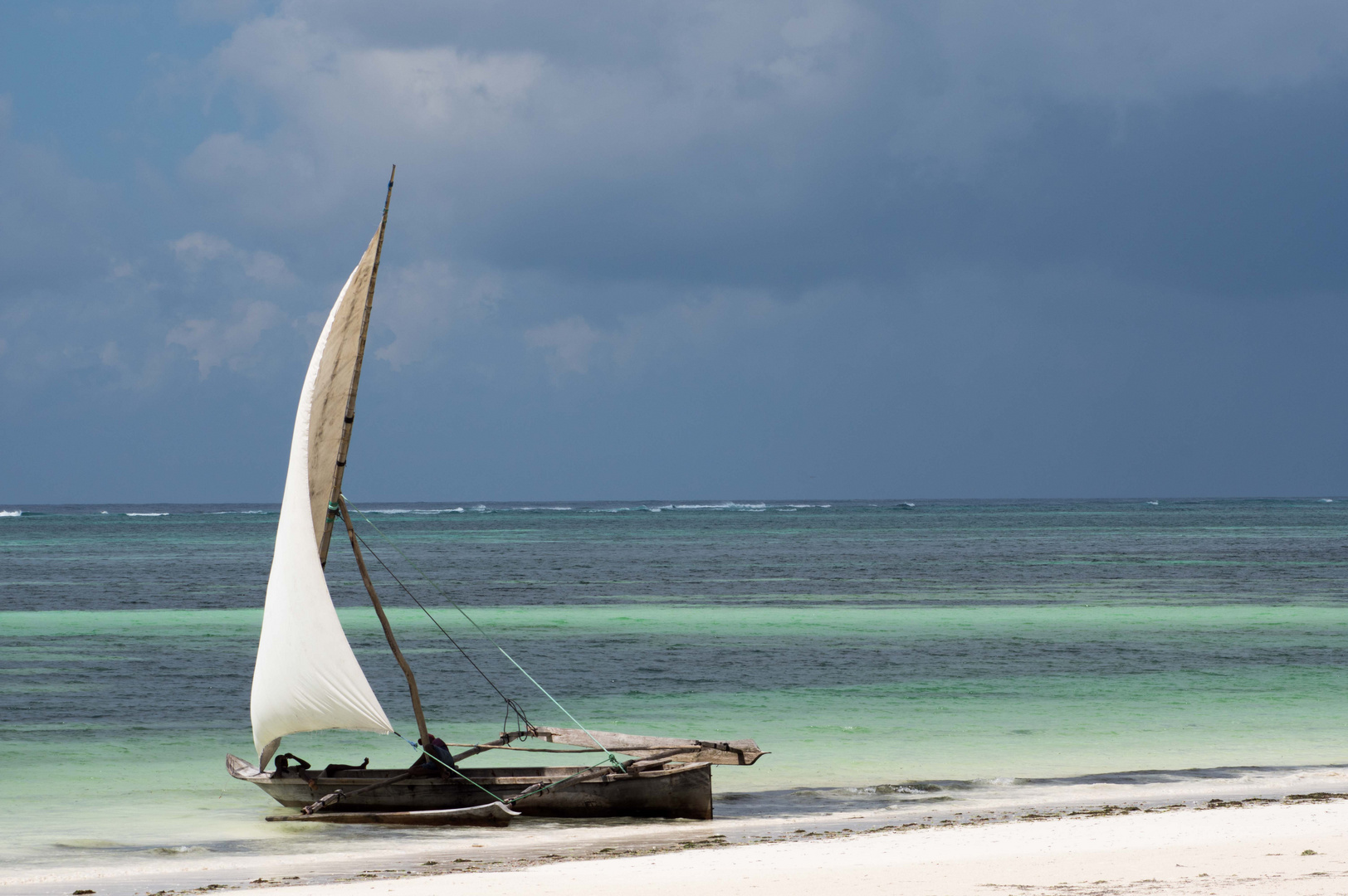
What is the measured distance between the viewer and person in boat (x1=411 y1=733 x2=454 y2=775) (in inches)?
513

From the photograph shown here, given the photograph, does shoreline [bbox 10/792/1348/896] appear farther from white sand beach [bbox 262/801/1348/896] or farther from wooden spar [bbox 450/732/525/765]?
wooden spar [bbox 450/732/525/765]

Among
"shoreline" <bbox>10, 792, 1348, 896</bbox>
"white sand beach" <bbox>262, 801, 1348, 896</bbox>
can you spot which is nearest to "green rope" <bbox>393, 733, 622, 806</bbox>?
"shoreline" <bbox>10, 792, 1348, 896</bbox>

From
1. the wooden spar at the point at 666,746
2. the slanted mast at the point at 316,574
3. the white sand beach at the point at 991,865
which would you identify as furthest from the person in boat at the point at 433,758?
the white sand beach at the point at 991,865

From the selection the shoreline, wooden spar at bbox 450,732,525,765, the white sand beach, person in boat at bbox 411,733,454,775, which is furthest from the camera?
wooden spar at bbox 450,732,525,765

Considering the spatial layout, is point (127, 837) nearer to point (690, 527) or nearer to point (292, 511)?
point (292, 511)

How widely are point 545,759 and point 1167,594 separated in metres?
32.2

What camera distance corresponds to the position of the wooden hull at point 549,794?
42.1 ft

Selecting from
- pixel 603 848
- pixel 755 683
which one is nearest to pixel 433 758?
pixel 603 848

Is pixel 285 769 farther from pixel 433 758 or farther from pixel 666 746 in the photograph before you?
pixel 666 746

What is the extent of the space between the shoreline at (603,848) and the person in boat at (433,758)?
0.69m

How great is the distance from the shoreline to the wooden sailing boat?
371 millimetres

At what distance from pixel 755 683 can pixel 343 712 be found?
12.4 m

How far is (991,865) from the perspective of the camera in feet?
33.3

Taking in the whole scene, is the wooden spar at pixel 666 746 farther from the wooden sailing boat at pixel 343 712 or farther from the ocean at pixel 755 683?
the ocean at pixel 755 683
